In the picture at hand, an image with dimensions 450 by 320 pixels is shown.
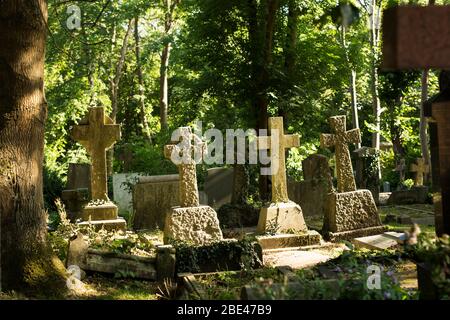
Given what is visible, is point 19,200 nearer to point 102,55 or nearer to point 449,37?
point 449,37

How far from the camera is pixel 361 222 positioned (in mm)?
10492

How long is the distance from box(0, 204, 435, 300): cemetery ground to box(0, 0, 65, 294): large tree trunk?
0.29m

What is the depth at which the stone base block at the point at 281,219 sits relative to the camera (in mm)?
9945

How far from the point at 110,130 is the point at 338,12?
8.24 m

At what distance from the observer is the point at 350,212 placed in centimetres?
1043

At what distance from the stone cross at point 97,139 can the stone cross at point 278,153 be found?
2.98m

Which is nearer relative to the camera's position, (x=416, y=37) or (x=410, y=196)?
(x=416, y=37)

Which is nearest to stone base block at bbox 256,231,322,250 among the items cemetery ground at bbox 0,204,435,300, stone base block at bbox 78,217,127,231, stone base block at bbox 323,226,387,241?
cemetery ground at bbox 0,204,435,300

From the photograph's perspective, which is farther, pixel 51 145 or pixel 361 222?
pixel 51 145

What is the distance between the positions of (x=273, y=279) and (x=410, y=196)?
10.7m

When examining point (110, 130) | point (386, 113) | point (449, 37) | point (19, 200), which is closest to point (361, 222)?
point (110, 130)

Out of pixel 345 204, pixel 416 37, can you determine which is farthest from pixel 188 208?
pixel 416 37

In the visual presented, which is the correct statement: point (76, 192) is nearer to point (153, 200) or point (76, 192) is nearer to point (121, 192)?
point (121, 192)
